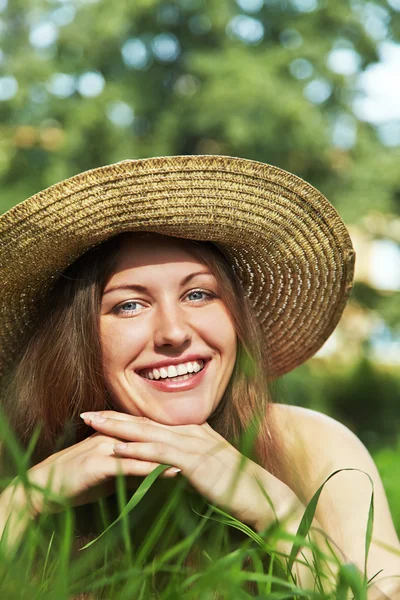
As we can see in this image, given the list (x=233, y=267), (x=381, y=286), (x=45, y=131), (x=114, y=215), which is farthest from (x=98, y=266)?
(x=381, y=286)

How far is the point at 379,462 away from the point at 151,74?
868 cm

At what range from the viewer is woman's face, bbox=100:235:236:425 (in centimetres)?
213

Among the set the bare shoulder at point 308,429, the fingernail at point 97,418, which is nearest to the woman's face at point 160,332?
the fingernail at point 97,418

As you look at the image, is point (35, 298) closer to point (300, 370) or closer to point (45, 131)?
Answer: point (300, 370)

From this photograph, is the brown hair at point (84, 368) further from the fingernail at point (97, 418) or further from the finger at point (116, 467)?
the finger at point (116, 467)

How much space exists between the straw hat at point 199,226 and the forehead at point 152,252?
57 millimetres

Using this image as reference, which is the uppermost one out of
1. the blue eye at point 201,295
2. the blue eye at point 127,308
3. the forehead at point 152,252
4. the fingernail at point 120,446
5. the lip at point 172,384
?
the forehead at point 152,252

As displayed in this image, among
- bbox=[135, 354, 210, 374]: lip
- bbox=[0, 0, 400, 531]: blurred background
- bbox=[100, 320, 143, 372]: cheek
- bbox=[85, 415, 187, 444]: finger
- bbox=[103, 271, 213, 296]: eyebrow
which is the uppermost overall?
bbox=[0, 0, 400, 531]: blurred background

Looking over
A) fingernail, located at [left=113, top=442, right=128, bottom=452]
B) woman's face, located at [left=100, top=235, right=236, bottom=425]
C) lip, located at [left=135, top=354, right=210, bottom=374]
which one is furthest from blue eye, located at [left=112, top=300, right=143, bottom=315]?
fingernail, located at [left=113, top=442, right=128, bottom=452]

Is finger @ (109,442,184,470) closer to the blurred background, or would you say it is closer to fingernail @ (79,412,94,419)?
fingernail @ (79,412,94,419)

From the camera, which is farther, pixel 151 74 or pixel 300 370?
pixel 151 74

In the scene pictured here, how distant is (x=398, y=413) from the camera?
11688 millimetres

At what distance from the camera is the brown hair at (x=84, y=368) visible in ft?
7.30

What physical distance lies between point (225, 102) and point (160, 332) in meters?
8.21
